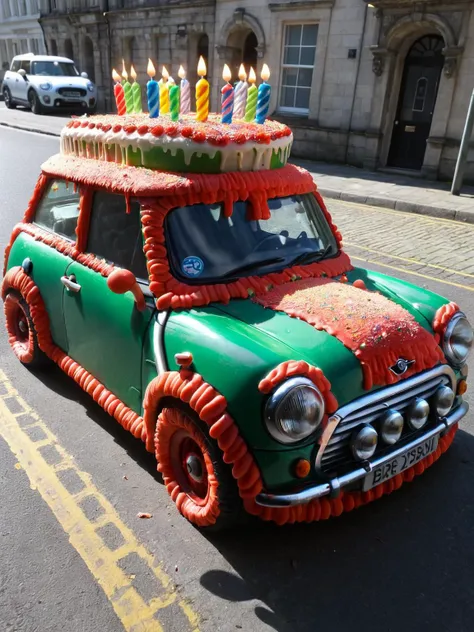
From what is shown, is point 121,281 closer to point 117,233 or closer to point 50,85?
point 117,233

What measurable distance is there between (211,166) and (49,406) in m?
2.31

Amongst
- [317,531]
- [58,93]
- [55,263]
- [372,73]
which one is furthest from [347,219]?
[58,93]

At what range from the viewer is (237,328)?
2.95m

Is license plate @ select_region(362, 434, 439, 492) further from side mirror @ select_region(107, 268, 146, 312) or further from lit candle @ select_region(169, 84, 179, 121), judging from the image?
lit candle @ select_region(169, 84, 179, 121)

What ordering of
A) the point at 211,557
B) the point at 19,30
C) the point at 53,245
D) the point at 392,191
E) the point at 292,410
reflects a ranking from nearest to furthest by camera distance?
the point at 292,410 → the point at 211,557 → the point at 53,245 → the point at 392,191 → the point at 19,30

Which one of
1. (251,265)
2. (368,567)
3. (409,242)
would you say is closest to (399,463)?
(368,567)

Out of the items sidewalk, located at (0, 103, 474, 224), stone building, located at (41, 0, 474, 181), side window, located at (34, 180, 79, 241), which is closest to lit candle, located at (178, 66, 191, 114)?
side window, located at (34, 180, 79, 241)

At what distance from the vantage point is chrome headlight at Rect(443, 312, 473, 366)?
330 cm

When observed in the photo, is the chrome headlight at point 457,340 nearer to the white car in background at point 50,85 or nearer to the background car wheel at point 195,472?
the background car wheel at point 195,472

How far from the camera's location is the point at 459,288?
22.3ft

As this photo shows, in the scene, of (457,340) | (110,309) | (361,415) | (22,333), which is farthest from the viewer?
(22,333)

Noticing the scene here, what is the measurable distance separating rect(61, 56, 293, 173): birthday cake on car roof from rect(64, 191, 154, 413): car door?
357 mm

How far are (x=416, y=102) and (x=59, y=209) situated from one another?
41.3 ft

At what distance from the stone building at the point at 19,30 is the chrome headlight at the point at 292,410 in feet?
122
